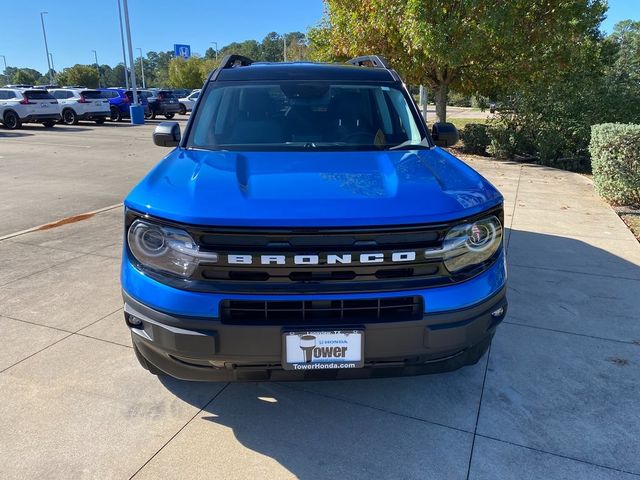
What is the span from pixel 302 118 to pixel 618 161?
590 centimetres

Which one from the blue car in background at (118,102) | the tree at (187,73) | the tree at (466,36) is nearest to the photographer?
the tree at (466,36)

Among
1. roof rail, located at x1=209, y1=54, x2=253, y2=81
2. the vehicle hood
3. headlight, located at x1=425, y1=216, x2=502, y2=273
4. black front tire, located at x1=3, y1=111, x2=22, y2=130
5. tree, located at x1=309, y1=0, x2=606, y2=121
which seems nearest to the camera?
the vehicle hood

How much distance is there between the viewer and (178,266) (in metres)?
2.25

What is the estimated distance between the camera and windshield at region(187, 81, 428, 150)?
3338 mm

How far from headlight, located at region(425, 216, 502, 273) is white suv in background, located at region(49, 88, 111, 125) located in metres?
24.9

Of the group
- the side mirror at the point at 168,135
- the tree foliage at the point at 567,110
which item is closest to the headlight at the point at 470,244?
the side mirror at the point at 168,135

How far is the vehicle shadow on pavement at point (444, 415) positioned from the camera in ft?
7.93

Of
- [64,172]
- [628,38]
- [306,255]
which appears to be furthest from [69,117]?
[628,38]

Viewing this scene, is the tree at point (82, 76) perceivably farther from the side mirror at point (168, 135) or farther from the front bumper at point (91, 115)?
the side mirror at point (168, 135)

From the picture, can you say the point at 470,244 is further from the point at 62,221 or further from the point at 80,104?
the point at 80,104

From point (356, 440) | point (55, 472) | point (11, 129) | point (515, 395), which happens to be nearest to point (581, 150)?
point (515, 395)

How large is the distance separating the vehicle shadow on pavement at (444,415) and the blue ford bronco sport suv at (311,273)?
419mm

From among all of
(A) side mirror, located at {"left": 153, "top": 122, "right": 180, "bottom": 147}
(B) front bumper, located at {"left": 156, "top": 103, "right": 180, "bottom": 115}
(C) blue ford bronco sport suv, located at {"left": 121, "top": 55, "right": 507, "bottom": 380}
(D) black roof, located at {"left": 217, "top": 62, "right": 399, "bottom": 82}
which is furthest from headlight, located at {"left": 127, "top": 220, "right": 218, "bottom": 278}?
(B) front bumper, located at {"left": 156, "top": 103, "right": 180, "bottom": 115}

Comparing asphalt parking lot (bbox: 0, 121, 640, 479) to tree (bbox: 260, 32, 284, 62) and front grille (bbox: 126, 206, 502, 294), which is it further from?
tree (bbox: 260, 32, 284, 62)
